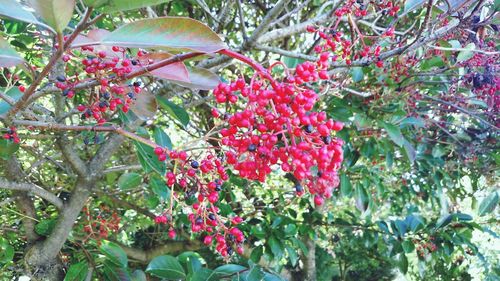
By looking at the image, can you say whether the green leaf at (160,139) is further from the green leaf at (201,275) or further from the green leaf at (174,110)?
the green leaf at (201,275)

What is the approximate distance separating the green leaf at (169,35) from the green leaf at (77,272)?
50.3 inches

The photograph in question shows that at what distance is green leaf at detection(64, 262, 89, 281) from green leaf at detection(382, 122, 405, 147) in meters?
1.39

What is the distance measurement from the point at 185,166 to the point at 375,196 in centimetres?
244

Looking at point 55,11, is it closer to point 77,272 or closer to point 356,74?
point 77,272

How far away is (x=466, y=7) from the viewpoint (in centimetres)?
150

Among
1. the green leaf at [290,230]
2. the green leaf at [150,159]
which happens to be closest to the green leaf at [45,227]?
the green leaf at [150,159]

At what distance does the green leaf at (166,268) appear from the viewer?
1.70 m

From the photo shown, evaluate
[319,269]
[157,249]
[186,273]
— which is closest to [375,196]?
[319,269]

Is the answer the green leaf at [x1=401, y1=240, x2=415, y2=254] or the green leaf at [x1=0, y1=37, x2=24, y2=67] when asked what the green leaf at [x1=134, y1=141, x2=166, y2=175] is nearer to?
the green leaf at [x1=0, y1=37, x2=24, y2=67]

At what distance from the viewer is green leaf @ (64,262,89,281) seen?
68.9 inches

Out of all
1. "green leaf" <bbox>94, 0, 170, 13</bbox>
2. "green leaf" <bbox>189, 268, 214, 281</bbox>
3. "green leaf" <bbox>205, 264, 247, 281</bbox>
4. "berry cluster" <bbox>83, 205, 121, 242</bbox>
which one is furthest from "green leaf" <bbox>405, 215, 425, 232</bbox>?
"green leaf" <bbox>94, 0, 170, 13</bbox>

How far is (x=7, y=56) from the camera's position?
79 centimetres

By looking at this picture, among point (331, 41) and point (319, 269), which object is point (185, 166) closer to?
point (331, 41)

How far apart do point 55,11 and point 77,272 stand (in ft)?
4.52
